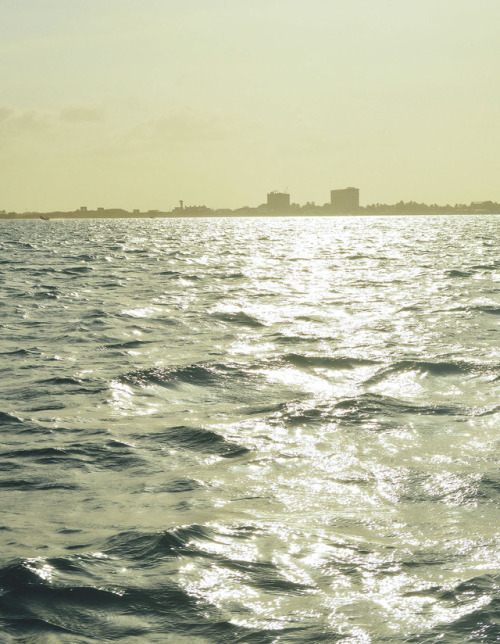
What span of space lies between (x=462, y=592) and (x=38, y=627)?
2.45m

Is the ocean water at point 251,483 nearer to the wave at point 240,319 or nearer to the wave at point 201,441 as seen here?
the wave at point 201,441

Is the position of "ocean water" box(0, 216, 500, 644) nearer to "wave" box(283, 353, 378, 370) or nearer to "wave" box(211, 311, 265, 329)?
"wave" box(283, 353, 378, 370)

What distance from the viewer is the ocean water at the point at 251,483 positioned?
423 centimetres

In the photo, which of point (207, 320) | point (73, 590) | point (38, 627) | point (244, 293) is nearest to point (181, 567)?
point (73, 590)

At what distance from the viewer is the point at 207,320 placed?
54.1 feet

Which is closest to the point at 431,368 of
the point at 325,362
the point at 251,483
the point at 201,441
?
the point at 325,362

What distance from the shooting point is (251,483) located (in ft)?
20.9

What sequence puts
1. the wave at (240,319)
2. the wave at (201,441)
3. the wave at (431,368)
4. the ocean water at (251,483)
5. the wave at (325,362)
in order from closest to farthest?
the ocean water at (251,483)
the wave at (201,441)
the wave at (431,368)
the wave at (325,362)
the wave at (240,319)

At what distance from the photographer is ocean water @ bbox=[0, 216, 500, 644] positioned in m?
4.23

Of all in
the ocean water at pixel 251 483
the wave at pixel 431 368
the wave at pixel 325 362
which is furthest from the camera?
the wave at pixel 325 362

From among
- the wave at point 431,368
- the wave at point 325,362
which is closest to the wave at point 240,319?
the wave at point 325,362

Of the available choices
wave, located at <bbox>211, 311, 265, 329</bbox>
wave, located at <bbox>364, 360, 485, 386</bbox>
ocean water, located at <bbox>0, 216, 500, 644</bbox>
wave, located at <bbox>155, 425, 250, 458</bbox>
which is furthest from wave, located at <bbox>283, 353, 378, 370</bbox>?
wave, located at <bbox>211, 311, 265, 329</bbox>

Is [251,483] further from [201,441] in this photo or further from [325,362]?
[325,362]

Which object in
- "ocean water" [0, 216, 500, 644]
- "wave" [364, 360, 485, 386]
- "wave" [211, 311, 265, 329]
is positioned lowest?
"ocean water" [0, 216, 500, 644]
